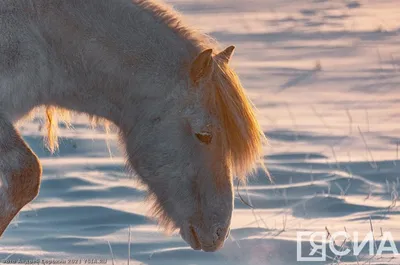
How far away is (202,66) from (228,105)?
23 cm

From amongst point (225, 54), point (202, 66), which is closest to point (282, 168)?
point (225, 54)

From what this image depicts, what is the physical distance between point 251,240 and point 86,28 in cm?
213

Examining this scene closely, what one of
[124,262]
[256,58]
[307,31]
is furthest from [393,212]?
[307,31]

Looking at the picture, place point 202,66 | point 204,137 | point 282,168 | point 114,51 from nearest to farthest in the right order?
point 202,66, point 204,137, point 114,51, point 282,168

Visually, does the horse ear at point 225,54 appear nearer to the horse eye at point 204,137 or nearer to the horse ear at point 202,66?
the horse ear at point 202,66


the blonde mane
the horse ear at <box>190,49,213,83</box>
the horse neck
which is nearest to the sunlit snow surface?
the blonde mane

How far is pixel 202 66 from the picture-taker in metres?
5.33

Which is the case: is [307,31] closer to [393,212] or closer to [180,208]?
[393,212]

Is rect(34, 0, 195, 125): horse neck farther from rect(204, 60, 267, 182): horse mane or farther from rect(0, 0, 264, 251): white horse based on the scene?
rect(204, 60, 267, 182): horse mane

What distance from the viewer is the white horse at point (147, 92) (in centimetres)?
540

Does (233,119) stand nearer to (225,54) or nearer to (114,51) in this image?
(225,54)

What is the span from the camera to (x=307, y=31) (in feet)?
46.3

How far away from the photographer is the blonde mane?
213 inches

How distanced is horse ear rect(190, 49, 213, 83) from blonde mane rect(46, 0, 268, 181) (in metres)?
0.06
